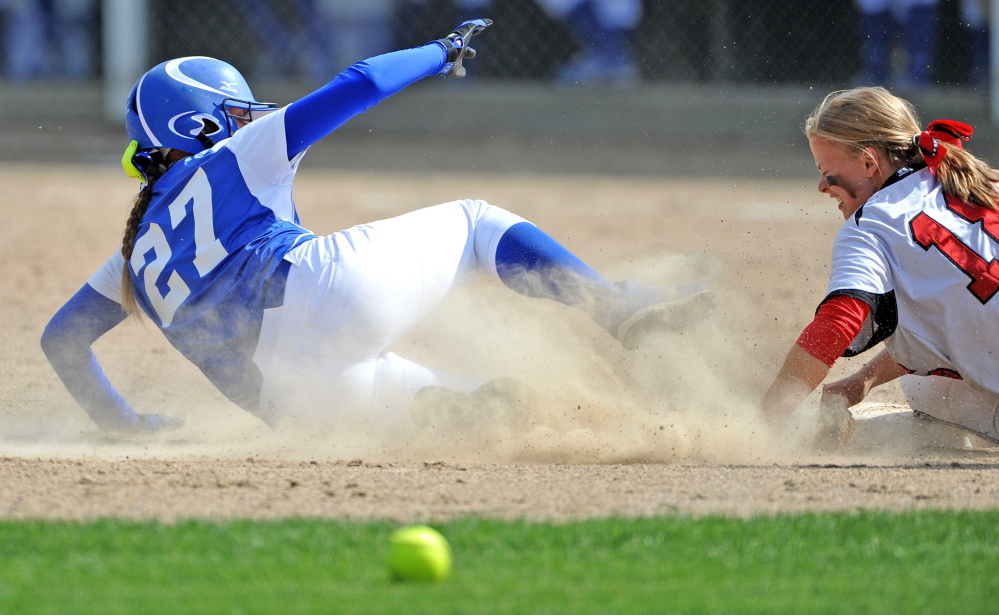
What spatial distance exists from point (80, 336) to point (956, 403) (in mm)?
3274

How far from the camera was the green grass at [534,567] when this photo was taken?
2.39 metres

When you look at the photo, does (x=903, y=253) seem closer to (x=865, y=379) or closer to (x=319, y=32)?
(x=865, y=379)

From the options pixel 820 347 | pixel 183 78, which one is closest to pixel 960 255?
pixel 820 347

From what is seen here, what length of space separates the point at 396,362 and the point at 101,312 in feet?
4.08

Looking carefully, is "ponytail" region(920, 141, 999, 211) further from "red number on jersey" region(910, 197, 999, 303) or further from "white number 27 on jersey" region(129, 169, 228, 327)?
"white number 27 on jersey" region(129, 169, 228, 327)

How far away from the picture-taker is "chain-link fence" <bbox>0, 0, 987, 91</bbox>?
1389 cm

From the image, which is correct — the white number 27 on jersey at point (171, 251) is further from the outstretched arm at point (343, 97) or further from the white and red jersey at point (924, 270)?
the white and red jersey at point (924, 270)

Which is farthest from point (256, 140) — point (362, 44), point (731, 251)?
point (362, 44)

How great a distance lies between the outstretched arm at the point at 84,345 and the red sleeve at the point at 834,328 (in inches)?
100

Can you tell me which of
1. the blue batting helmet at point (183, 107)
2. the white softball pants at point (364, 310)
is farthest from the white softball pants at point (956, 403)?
the blue batting helmet at point (183, 107)

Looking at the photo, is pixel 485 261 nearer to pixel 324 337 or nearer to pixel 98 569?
pixel 324 337

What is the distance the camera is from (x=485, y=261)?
3787mm

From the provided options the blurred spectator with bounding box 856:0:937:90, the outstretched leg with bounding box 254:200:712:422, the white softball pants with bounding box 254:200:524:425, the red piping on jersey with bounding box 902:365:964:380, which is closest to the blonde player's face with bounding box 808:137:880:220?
the red piping on jersey with bounding box 902:365:964:380

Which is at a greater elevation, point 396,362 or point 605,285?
point 605,285
